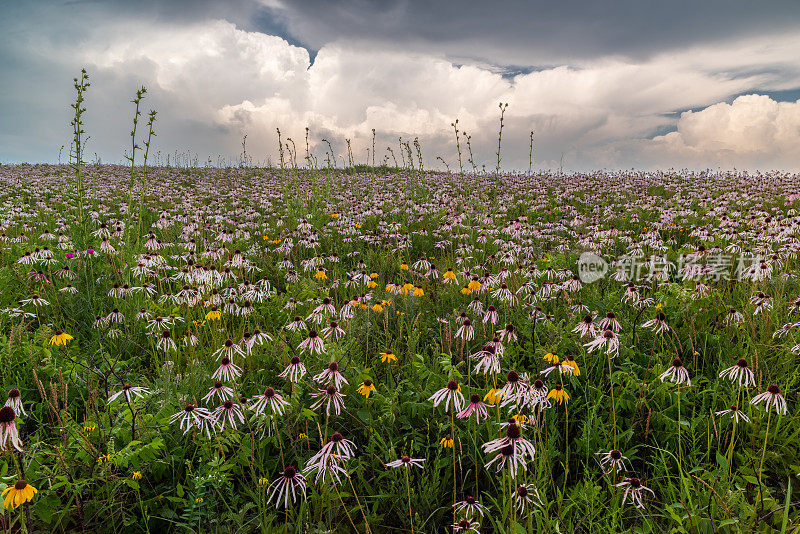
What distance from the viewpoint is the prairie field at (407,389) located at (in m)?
2.07

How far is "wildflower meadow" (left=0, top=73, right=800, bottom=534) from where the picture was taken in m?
2.07

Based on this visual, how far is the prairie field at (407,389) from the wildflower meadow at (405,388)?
3 centimetres

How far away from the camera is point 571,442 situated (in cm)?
285

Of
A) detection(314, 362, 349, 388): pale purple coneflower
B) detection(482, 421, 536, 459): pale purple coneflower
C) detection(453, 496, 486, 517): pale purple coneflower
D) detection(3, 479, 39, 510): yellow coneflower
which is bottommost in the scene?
detection(453, 496, 486, 517): pale purple coneflower

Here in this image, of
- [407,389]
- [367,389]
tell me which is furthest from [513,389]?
[407,389]

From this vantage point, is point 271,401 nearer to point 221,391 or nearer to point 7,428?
point 221,391

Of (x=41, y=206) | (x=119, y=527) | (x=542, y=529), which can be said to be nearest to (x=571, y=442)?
(x=542, y=529)

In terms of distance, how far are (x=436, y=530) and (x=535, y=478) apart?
0.64 m

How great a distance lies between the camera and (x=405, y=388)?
10.7ft

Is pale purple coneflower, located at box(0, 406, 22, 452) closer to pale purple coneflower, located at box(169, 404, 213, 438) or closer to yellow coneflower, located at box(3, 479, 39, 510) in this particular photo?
yellow coneflower, located at box(3, 479, 39, 510)

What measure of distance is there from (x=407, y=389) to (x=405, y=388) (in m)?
0.05

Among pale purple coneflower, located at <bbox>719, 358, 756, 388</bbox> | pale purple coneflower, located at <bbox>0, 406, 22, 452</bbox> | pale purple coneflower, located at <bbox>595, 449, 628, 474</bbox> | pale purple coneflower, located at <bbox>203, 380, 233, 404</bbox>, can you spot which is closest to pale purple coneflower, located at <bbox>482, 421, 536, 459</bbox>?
pale purple coneflower, located at <bbox>595, 449, 628, 474</bbox>

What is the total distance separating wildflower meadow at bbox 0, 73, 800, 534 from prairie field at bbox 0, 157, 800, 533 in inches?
1.1

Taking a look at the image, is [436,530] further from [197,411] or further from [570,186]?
[570,186]
